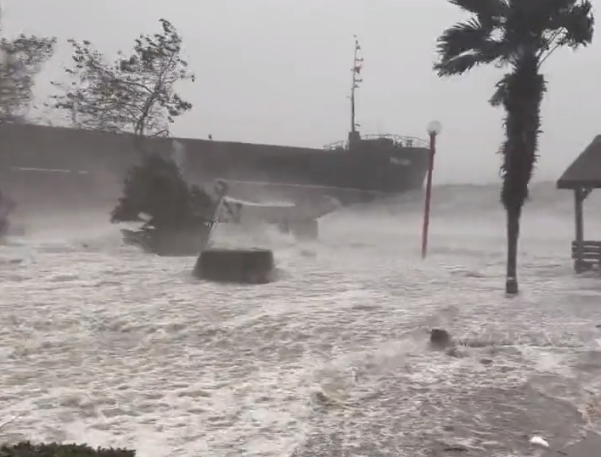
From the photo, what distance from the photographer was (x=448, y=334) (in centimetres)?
976

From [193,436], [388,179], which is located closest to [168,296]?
[193,436]

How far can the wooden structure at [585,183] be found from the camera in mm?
17408

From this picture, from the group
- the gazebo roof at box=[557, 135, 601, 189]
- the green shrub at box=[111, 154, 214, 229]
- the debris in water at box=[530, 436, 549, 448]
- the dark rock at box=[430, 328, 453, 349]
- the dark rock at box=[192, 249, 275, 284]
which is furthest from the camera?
the green shrub at box=[111, 154, 214, 229]

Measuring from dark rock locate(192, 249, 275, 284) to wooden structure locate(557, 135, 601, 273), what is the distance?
8302 mm

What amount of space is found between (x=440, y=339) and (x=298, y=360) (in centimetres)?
215

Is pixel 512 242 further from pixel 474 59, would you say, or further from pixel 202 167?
pixel 202 167

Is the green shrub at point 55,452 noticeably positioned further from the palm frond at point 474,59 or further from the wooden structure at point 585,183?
the wooden structure at point 585,183

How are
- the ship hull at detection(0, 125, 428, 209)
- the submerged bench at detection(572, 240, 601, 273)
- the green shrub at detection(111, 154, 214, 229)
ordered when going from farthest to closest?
the ship hull at detection(0, 125, 428, 209)
the green shrub at detection(111, 154, 214, 229)
the submerged bench at detection(572, 240, 601, 273)

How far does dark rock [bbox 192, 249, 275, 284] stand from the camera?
590 inches

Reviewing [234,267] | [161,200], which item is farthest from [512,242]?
[161,200]

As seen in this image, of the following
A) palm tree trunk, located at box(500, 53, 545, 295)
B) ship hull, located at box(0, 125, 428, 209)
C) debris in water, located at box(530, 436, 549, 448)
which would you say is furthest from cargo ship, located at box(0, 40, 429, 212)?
debris in water, located at box(530, 436, 549, 448)

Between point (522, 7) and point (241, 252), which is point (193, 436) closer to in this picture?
point (241, 252)

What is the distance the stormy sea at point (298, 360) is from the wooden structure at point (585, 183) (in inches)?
30.5

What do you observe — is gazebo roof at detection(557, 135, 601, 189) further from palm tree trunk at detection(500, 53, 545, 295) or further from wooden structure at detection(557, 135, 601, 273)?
palm tree trunk at detection(500, 53, 545, 295)
